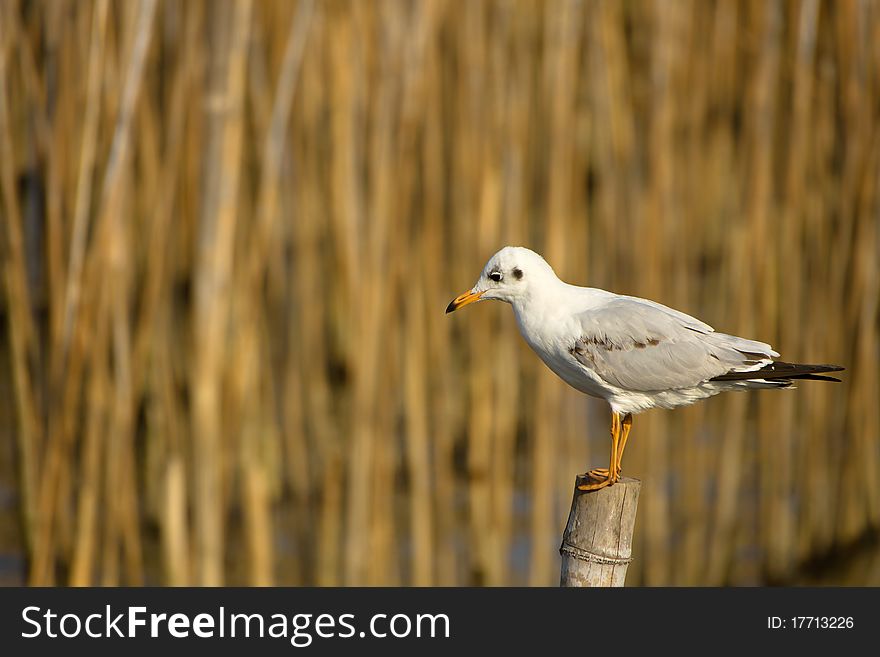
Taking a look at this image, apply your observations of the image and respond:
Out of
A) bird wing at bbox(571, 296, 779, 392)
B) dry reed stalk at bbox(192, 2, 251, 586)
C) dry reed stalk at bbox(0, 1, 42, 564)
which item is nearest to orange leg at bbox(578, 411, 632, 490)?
bird wing at bbox(571, 296, 779, 392)

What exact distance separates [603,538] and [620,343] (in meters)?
0.37

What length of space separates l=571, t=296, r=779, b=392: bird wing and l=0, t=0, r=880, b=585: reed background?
1157 millimetres

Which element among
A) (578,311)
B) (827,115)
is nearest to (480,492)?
(827,115)

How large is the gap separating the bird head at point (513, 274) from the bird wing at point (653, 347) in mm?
108

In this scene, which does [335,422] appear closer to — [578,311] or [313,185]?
[313,185]

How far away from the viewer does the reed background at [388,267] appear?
328 cm

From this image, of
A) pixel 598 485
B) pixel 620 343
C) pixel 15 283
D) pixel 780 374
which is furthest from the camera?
pixel 15 283

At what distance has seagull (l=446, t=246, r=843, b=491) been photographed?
2.19 metres

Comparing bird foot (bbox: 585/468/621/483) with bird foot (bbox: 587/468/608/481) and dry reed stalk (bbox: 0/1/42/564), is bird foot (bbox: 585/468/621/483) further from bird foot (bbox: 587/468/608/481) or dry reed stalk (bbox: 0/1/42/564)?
dry reed stalk (bbox: 0/1/42/564)

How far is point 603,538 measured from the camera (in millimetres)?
2320

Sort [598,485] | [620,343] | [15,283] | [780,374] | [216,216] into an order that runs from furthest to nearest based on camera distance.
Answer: [15,283]
[216,216]
[598,485]
[620,343]
[780,374]

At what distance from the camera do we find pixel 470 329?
4.69 meters

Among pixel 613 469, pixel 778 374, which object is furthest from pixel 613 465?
pixel 778 374

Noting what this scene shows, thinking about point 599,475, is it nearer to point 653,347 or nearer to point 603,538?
point 603,538
